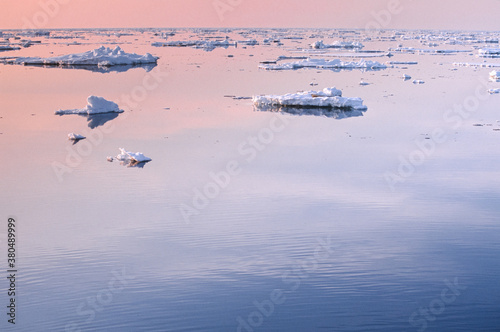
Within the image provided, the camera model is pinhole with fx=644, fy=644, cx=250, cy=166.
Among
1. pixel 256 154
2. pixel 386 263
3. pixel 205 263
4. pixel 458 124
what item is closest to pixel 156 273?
pixel 205 263

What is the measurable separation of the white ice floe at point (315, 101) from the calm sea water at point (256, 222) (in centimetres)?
98

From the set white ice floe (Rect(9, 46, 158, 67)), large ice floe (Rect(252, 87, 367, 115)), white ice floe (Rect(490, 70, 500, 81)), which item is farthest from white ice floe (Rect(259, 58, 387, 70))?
large ice floe (Rect(252, 87, 367, 115))

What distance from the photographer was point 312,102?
17.2m

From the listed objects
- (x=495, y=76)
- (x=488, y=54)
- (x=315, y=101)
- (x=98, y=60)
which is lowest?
(x=315, y=101)

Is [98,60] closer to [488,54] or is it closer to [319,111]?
[319,111]

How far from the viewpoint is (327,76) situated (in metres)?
26.5

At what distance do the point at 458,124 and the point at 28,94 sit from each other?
13436 millimetres

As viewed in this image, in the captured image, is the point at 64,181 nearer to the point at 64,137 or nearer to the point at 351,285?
the point at 64,137

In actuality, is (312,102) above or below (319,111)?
above

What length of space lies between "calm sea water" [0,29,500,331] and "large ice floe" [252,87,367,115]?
3.22 ft

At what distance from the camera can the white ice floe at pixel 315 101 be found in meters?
17.1

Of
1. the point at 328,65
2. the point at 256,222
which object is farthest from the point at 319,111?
the point at 328,65

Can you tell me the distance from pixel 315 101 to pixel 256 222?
9939 millimetres

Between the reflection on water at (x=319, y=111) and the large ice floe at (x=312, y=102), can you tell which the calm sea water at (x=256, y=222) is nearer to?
the reflection on water at (x=319, y=111)
